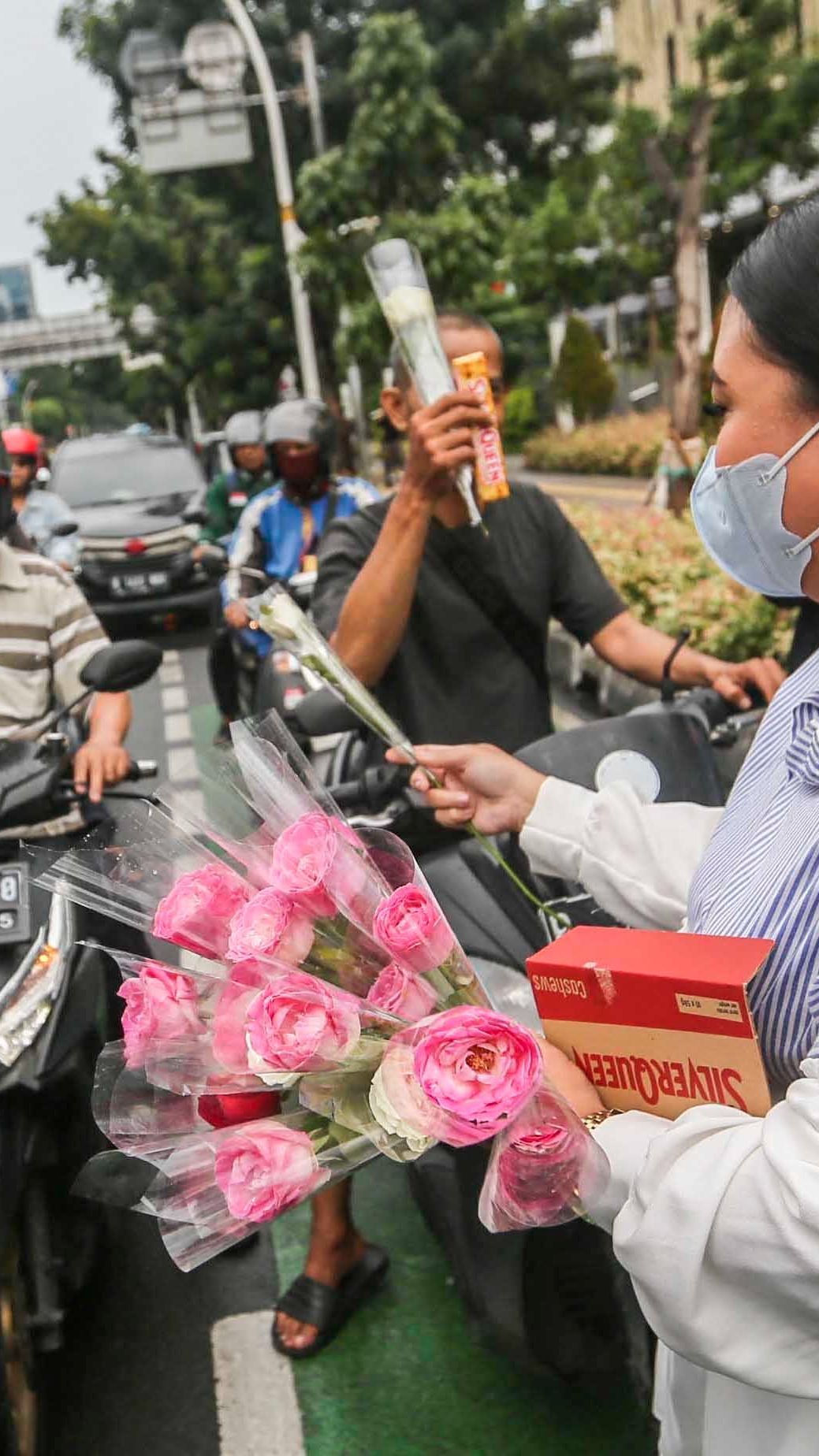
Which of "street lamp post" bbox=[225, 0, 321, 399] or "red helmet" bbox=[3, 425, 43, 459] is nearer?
"red helmet" bbox=[3, 425, 43, 459]

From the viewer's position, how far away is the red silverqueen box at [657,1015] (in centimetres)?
127

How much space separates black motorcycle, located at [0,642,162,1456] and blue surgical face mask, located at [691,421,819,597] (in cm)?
122

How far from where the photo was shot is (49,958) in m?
2.61

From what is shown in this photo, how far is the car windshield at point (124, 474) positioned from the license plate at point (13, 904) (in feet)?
38.3

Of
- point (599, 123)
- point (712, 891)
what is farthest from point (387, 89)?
point (712, 891)

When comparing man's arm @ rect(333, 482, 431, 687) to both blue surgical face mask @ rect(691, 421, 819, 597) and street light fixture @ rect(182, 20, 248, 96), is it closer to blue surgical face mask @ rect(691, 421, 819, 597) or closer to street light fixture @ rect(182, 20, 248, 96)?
blue surgical face mask @ rect(691, 421, 819, 597)

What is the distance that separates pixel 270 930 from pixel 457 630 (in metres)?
1.69

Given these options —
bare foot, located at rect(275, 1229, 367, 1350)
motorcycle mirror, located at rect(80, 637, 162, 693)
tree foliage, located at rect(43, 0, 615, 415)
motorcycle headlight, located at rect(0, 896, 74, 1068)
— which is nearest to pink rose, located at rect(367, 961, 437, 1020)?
motorcycle headlight, located at rect(0, 896, 74, 1068)

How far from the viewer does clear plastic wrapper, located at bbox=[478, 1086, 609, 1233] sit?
130cm

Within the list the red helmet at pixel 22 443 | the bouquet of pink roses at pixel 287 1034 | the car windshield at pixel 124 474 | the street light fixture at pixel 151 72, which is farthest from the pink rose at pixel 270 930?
the street light fixture at pixel 151 72

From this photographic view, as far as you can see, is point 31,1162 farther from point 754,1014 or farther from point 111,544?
point 111,544

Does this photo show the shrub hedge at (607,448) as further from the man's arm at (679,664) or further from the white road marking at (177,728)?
the man's arm at (679,664)

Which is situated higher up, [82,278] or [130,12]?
[130,12]

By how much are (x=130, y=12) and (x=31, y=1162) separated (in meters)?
28.5
